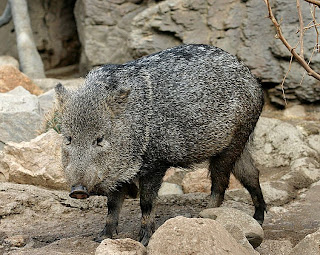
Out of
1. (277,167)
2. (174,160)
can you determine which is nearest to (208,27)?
(277,167)

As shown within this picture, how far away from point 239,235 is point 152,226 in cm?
84

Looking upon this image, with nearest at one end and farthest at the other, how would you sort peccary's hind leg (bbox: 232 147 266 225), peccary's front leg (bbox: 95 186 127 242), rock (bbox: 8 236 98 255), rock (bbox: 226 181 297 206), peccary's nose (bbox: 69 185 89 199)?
peccary's nose (bbox: 69 185 89 199) → rock (bbox: 8 236 98 255) → peccary's front leg (bbox: 95 186 127 242) → peccary's hind leg (bbox: 232 147 266 225) → rock (bbox: 226 181 297 206)

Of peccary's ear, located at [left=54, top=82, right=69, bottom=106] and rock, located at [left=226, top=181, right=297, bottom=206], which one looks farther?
rock, located at [left=226, top=181, right=297, bottom=206]

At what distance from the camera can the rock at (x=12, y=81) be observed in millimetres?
9008

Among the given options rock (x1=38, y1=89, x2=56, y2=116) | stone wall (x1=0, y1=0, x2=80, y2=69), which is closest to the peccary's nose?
rock (x1=38, y1=89, x2=56, y2=116)

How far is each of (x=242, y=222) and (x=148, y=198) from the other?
2.54 feet

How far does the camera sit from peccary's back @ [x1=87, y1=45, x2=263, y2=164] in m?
4.76

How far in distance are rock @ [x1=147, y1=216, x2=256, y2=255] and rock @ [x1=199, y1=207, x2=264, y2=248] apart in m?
0.44

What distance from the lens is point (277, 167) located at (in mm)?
7344

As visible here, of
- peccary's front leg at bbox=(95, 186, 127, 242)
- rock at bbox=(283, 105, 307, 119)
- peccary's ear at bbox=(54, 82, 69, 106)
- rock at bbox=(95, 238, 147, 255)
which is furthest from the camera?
rock at bbox=(283, 105, 307, 119)

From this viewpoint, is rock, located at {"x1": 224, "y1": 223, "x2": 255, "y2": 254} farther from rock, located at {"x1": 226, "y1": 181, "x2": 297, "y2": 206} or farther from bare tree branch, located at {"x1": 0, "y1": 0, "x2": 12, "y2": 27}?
bare tree branch, located at {"x1": 0, "y1": 0, "x2": 12, "y2": 27}

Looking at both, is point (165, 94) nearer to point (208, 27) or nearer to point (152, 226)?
point (152, 226)

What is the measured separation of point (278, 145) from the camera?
7.52 metres

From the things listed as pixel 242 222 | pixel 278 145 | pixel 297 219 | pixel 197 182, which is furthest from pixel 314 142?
pixel 242 222
